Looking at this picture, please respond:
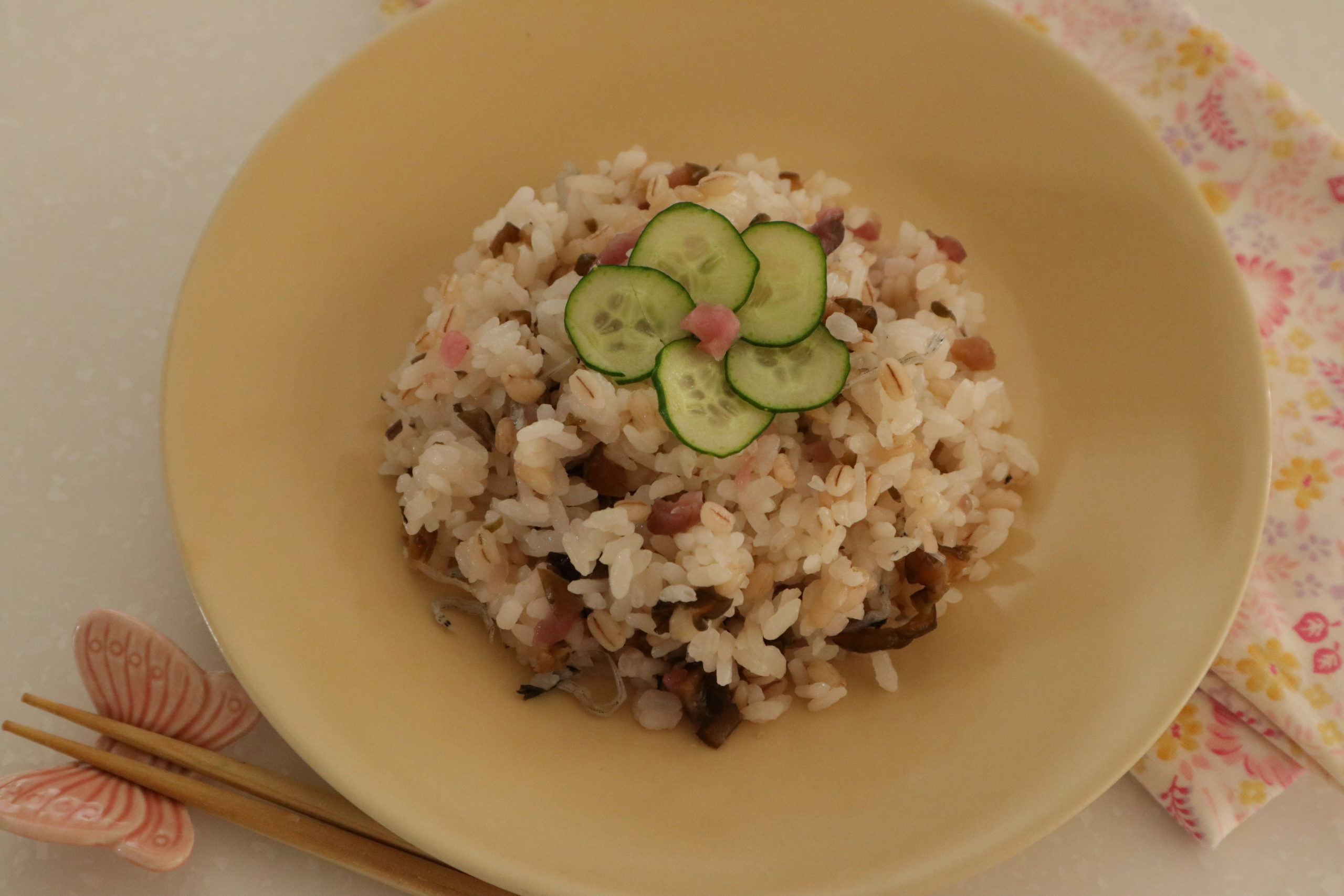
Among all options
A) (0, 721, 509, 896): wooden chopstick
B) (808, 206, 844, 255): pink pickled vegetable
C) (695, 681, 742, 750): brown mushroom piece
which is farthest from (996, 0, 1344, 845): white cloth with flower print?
(0, 721, 509, 896): wooden chopstick

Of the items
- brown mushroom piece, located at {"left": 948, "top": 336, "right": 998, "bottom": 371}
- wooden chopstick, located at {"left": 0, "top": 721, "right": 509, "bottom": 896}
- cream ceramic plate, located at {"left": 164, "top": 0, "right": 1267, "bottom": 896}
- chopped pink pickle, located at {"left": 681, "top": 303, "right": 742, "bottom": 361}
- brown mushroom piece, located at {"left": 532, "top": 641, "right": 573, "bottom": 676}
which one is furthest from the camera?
brown mushroom piece, located at {"left": 948, "top": 336, "right": 998, "bottom": 371}

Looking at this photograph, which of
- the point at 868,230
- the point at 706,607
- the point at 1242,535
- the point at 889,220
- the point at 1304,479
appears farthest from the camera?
the point at 889,220

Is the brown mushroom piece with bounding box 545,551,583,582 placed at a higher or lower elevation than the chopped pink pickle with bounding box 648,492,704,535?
lower

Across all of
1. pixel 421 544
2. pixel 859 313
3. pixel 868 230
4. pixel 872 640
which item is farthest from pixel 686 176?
pixel 872 640

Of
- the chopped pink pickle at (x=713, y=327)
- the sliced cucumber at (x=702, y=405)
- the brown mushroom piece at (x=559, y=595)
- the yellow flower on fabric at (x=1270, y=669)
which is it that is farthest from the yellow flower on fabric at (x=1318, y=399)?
the brown mushroom piece at (x=559, y=595)

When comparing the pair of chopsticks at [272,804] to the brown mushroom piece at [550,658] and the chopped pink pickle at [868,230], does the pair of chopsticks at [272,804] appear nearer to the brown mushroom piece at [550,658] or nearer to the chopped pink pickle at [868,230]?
the brown mushroom piece at [550,658]

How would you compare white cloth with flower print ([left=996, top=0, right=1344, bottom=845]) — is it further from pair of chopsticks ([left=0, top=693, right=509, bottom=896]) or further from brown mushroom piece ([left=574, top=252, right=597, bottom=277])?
brown mushroom piece ([left=574, top=252, right=597, bottom=277])

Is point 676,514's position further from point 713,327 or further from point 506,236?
point 506,236
